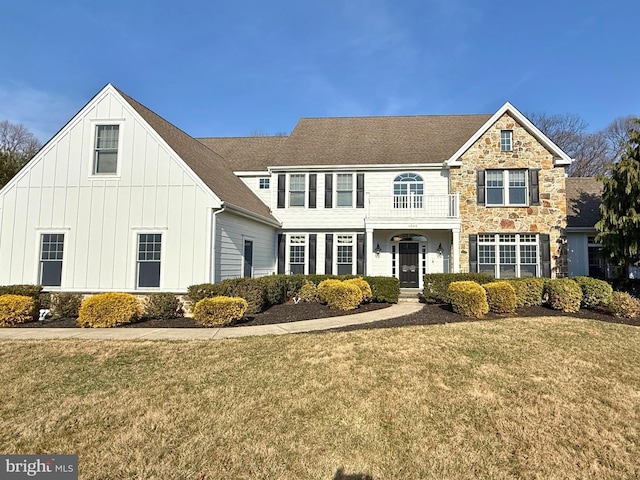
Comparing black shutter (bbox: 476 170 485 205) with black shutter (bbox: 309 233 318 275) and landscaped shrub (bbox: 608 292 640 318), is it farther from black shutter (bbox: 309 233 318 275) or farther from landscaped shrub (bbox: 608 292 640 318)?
black shutter (bbox: 309 233 318 275)

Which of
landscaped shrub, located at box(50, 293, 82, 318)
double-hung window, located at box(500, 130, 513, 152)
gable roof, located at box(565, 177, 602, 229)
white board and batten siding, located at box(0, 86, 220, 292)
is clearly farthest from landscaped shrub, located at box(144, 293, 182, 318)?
gable roof, located at box(565, 177, 602, 229)

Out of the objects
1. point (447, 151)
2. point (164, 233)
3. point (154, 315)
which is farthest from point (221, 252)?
point (447, 151)

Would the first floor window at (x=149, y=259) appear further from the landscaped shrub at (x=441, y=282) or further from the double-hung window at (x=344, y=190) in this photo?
the landscaped shrub at (x=441, y=282)

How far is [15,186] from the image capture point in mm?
11266

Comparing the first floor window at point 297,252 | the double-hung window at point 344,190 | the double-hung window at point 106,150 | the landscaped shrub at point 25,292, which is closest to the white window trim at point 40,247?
the landscaped shrub at point 25,292

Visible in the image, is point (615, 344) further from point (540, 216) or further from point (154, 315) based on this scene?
point (154, 315)

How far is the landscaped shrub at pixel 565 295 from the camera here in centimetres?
1045

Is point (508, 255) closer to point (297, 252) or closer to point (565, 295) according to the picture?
point (565, 295)

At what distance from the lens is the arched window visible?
608 inches

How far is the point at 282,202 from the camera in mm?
16219

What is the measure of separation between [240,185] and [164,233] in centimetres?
547

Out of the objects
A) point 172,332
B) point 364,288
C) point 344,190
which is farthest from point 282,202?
point 172,332

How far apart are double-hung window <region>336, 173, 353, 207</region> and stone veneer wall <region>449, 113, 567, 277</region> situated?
4.23 metres

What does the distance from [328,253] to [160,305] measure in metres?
7.69
